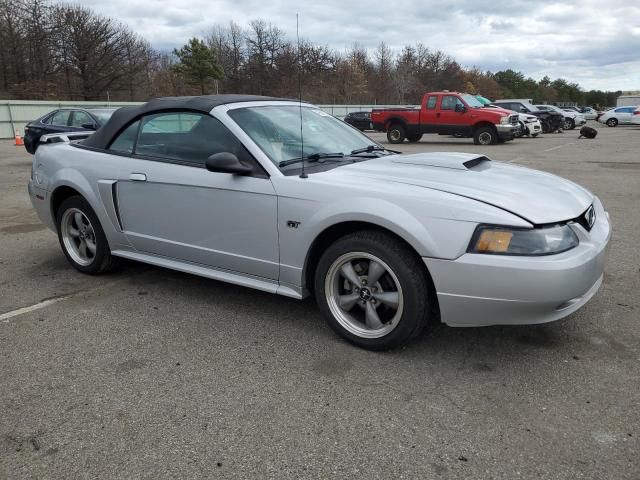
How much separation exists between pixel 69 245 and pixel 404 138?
59.1 feet

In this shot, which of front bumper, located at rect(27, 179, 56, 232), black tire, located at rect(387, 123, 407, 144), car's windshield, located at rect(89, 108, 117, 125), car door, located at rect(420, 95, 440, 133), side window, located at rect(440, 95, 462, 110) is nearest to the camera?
front bumper, located at rect(27, 179, 56, 232)

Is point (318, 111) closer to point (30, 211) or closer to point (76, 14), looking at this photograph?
point (30, 211)

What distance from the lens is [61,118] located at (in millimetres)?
14664

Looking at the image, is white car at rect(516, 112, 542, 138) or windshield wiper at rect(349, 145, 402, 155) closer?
windshield wiper at rect(349, 145, 402, 155)

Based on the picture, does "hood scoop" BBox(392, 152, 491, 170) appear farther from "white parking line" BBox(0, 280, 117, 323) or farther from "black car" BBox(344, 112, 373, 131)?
"black car" BBox(344, 112, 373, 131)

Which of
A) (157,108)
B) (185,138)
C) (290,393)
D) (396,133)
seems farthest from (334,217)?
(396,133)

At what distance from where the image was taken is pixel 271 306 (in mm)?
3936

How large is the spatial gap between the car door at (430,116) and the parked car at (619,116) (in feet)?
73.8

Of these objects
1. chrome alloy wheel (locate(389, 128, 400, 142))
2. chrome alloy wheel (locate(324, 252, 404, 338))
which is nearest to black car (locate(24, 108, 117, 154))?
chrome alloy wheel (locate(389, 128, 400, 142))

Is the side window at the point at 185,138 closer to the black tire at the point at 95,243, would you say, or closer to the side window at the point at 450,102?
the black tire at the point at 95,243

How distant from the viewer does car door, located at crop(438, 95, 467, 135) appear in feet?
64.5

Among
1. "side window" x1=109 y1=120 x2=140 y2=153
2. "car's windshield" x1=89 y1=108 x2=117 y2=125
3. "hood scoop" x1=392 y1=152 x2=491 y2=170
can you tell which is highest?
"car's windshield" x1=89 y1=108 x2=117 y2=125

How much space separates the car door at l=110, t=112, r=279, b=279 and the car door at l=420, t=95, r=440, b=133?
17.3 meters

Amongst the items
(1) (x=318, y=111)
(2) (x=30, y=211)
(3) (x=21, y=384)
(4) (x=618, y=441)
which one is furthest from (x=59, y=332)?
(2) (x=30, y=211)
